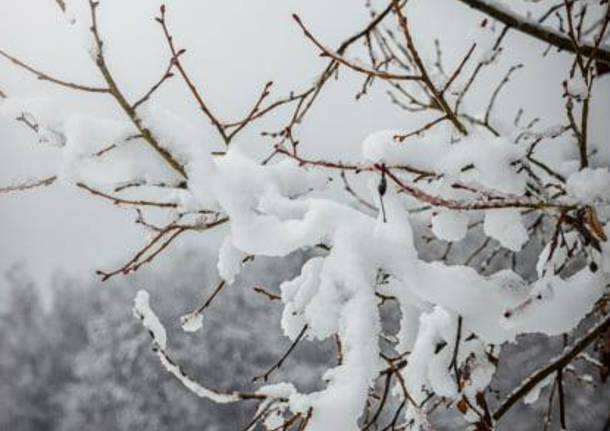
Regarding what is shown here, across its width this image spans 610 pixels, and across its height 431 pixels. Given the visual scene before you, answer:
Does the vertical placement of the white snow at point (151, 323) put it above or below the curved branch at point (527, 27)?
below

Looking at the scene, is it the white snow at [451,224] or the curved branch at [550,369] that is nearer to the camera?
the white snow at [451,224]

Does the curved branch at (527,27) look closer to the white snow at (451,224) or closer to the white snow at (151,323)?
the white snow at (451,224)

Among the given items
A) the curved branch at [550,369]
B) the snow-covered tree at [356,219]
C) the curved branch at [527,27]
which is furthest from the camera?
the curved branch at [527,27]

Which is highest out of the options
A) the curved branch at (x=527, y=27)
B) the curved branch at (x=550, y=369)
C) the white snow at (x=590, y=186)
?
the curved branch at (x=527, y=27)

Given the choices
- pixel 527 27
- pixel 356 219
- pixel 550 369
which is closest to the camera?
pixel 356 219

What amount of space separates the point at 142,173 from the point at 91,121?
0.50 ft

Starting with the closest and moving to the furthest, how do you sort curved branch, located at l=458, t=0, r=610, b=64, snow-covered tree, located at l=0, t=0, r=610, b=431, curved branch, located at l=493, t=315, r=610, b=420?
snow-covered tree, located at l=0, t=0, r=610, b=431 < curved branch, located at l=493, t=315, r=610, b=420 < curved branch, located at l=458, t=0, r=610, b=64

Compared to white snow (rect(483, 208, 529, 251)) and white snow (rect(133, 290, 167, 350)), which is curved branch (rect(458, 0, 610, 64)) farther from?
white snow (rect(133, 290, 167, 350))

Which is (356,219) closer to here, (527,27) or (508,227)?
(508,227)

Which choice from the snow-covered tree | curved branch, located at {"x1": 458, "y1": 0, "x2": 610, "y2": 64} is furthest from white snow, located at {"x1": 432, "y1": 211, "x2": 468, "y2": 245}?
curved branch, located at {"x1": 458, "y1": 0, "x2": 610, "y2": 64}

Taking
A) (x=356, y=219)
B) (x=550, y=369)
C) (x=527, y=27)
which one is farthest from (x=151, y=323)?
(x=527, y=27)

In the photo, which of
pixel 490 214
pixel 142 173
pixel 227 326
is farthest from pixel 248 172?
pixel 227 326

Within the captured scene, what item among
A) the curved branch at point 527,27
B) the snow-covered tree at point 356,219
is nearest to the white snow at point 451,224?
the snow-covered tree at point 356,219

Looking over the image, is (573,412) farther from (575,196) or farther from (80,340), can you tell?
(575,196)
